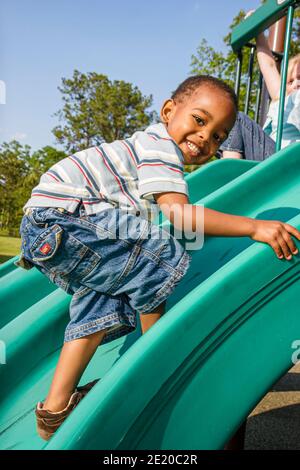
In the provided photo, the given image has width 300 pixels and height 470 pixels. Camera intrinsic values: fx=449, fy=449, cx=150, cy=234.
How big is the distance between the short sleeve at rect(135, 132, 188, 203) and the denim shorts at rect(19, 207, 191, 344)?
13 centimetres

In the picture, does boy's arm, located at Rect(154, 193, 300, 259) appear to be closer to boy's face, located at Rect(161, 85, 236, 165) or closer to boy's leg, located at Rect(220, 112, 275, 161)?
boy's face, located at Rect(161, 85, 236, 165)

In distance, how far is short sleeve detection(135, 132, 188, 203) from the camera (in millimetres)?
1232

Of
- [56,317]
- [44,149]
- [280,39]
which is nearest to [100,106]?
[44,149]

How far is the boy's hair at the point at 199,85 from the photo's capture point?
1.42 metres

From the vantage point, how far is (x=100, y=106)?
22406 millimetres

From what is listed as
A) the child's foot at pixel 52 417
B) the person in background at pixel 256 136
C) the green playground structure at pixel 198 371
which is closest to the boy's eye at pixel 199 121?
the green playground structure at pixel 198 371

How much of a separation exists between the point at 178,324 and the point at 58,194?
530 mm

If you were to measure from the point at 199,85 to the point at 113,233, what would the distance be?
0.56 meters

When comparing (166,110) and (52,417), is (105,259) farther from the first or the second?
(166,110)

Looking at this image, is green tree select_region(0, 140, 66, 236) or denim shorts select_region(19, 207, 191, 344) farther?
green tree select_region(0, 140, 66, 236)

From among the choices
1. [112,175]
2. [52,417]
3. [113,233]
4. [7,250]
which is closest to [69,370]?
[52,417]

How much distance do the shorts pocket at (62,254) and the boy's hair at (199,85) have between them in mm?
604

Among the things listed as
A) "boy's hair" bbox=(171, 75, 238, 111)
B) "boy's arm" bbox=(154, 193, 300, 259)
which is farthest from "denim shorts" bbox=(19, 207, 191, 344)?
"boy's hair" bbox=(171, 75, 238, 111)

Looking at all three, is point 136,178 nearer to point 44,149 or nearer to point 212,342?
point 212,342
